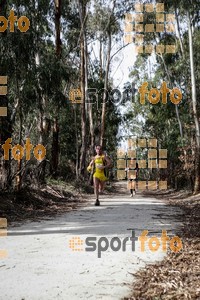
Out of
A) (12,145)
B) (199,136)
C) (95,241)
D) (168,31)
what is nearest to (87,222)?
(95,241)

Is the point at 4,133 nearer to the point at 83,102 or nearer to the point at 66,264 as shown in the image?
the point at 66,264

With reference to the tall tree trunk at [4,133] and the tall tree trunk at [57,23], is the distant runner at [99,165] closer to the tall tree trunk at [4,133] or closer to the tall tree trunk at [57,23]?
the tall tree trunk at [4,133]

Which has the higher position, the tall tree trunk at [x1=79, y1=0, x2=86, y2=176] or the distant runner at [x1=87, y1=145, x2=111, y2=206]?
the tall tree trunk at [x1=79, y1=0, x2=86, y2=176]

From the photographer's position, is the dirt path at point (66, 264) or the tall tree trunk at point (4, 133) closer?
the dirt path at point (66, 264)

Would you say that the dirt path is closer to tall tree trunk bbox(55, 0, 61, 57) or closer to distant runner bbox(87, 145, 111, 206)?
distant runner bbox(87, 145, 111, 206)

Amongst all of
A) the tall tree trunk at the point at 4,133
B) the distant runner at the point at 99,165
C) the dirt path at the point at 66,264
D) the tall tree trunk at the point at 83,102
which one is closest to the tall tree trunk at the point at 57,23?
the tall tree trunk at the point at 83,102

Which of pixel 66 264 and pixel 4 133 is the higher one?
pixel 4 133

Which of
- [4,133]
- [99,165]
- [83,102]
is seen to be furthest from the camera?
[83,102]

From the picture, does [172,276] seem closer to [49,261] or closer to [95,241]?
[49,261]

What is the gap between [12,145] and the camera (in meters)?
10.5

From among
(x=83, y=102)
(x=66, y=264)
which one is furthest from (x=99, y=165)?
(x=83, y=102)

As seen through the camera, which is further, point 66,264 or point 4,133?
point 4,133

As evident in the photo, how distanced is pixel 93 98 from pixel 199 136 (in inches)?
496

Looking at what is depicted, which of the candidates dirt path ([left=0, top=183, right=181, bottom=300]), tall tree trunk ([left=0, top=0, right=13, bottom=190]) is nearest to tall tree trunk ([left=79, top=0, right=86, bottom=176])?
tall tree trunk ([left=0, top=0, right=13, bottom=190])
